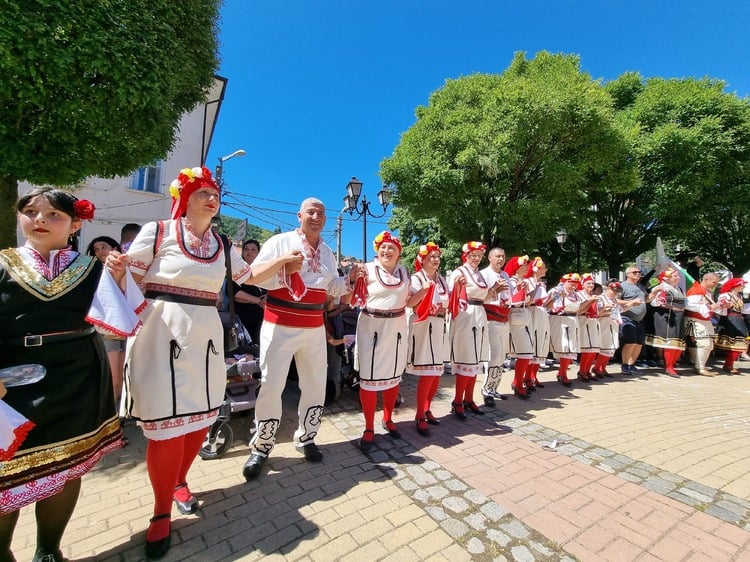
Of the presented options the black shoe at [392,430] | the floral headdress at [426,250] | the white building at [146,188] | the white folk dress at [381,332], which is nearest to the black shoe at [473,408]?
the black shoe at [392,430]

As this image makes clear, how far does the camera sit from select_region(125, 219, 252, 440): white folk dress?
6.58 ft

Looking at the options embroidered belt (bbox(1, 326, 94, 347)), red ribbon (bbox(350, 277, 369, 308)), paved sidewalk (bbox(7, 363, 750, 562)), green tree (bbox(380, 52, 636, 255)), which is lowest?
paved sidewalk (bbox(7, 363, 750, 562))

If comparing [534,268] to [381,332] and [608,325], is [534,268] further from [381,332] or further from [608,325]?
[381,332]

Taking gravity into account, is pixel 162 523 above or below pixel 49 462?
below

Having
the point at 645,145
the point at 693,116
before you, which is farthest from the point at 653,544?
the point at 693,116

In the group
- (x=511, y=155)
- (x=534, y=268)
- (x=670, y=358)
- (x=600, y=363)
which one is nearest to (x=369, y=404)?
(x=534, y=268)

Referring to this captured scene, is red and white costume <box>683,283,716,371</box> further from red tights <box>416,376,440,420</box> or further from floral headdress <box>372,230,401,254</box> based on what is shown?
floral headdress <box>372,230,401,254</box>

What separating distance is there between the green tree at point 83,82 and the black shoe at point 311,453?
4680mm

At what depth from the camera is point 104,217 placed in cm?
1416

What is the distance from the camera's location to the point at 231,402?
3396 mm

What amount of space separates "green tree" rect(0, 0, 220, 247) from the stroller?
371cm

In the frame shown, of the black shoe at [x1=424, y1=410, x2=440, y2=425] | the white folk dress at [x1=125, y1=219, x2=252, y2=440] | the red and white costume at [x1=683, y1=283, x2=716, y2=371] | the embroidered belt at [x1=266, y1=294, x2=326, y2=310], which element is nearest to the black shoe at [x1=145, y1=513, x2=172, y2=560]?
the white folk dress at [x1=125, y1=219, x2=252, y2=440]

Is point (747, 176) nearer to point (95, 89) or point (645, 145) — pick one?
point (645, 145)

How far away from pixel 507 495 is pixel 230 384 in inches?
104
